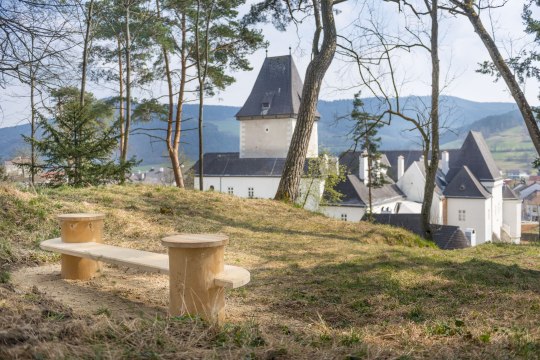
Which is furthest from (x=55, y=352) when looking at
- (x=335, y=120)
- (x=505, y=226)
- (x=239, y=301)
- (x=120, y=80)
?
(x=505, y=226)

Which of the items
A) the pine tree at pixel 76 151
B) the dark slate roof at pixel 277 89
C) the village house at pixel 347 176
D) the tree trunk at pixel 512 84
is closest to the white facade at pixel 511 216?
the village house at pixel 347 176

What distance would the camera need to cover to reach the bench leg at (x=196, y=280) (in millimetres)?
3389

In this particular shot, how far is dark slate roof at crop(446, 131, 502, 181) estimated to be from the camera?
4556cm

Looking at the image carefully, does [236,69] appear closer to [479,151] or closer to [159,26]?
[159,26]

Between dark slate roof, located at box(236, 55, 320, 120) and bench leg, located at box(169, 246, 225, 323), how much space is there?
40153 mm

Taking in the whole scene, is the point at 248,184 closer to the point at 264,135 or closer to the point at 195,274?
the point at 264,135

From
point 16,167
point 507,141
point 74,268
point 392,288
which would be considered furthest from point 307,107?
point 507,141

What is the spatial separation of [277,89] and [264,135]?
14.6 ft

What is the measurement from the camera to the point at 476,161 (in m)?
46.4

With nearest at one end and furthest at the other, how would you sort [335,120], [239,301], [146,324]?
1. [146,324]
2. [239,301]
3. [335,120]

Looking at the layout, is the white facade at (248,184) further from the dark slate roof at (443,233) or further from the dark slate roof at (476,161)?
the dark slate roof at (476,161)

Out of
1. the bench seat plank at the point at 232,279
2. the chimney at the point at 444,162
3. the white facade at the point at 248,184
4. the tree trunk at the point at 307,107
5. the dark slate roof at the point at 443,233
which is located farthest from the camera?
the chimney at the point at 444,162

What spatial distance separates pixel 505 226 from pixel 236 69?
40.1 meters

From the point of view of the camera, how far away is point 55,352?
2057mm
